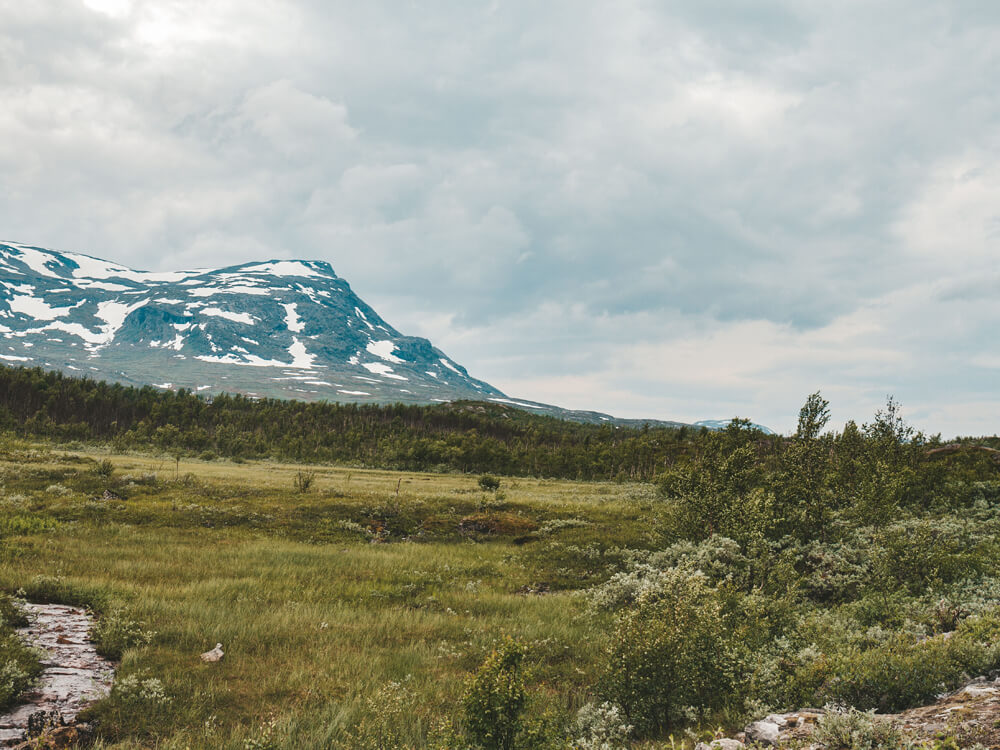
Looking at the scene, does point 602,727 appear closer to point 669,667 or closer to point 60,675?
point 669,667

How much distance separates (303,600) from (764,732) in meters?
13.6

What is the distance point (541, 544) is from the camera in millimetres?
28438

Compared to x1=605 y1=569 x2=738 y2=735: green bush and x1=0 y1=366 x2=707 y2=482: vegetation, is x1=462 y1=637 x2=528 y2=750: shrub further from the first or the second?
x1=0 y1=366 x2=707 y2=482: vegetation

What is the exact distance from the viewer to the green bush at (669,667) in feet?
29.7

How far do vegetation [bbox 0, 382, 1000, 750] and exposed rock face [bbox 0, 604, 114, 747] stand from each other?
1.36 feet

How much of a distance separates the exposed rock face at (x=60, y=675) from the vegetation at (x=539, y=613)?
0.41 metres

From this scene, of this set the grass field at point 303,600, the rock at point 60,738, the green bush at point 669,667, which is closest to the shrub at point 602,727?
the green bush at point 669,667

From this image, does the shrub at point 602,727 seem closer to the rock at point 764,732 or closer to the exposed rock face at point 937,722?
the exposed rock face at point 937,722

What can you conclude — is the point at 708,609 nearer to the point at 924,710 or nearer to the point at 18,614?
the point at 924,710

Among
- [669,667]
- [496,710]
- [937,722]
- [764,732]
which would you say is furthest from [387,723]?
[937,722]

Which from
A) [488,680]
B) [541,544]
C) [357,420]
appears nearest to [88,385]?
[357,420]

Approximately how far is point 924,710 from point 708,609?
3747 millimetres

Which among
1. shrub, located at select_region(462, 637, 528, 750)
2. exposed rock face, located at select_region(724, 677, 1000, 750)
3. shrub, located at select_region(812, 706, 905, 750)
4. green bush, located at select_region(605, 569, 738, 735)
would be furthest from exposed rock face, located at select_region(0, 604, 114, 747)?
shrub, located at select_region(812, 706, 905, 750)

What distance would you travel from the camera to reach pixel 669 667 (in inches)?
Result: 363
